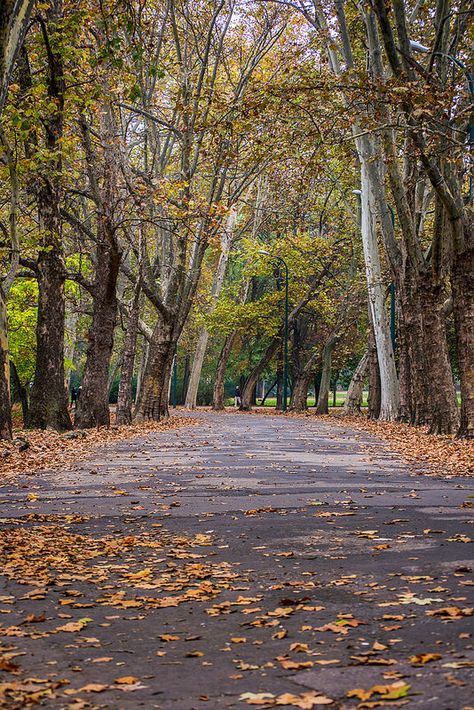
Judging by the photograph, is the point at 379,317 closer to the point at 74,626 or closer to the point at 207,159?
the point at 207,159

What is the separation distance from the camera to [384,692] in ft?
11.8

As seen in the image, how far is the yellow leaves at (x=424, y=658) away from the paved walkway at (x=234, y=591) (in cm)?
1

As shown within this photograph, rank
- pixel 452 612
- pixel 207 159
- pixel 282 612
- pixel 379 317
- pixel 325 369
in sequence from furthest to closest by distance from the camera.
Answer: pixel 325 369
pixel 379 317
pixel 207 159
pixel 282 612
pixel 452 612

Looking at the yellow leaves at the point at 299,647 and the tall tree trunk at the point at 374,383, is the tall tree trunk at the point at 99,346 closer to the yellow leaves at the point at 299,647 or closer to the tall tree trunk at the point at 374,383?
the tall tree trunk at the point at 374,383

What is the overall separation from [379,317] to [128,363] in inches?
361

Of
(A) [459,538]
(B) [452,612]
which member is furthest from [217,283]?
(B) [452,612]

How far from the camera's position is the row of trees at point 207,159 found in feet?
53.9

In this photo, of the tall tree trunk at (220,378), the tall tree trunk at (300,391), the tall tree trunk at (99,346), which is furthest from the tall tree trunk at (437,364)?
the tall tree trunk at (220,378)

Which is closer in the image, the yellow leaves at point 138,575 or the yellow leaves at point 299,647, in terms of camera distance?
the yellow leaves at point 299,647

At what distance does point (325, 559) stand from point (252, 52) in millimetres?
26667

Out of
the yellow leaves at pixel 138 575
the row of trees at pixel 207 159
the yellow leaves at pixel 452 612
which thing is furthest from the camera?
the row of trees at pixel 207 159

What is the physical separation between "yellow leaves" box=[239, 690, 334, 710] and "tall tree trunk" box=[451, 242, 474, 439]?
15362 millimetres

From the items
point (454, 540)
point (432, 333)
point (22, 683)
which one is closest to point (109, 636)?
point (22, 683)

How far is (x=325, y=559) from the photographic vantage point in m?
6.54
